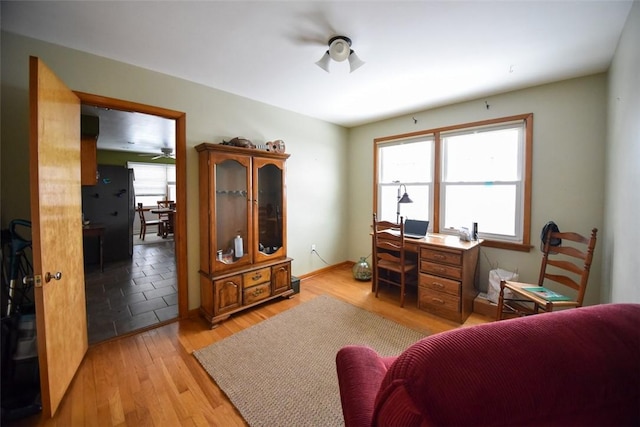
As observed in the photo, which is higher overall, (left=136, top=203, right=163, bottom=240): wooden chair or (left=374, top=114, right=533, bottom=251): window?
(left=374, top=114, right=533, bottom=251): window

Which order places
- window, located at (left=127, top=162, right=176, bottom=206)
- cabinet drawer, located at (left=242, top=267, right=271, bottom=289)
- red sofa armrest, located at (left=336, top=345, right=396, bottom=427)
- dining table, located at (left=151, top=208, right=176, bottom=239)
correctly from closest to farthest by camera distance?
1. red sofa armrest, located at (left=336, top=345, right=396, bottom=427)
2. cabinet drawer, located at (left=242, top=267, right=271, bottom=289)
3. dining table, located at (left=151, top=208, right=176, bottom=239)
4. window, located at (left=127, top=162, right=176, bottom=206)

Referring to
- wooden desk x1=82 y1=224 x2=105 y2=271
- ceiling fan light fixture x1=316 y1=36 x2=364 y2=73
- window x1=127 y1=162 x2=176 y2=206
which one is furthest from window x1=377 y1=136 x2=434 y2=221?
window x1=127 y1=162 x2=176 y2=206

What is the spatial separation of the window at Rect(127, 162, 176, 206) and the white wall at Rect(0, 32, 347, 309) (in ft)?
19.8

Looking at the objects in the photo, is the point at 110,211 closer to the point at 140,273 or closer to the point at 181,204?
the point at 140,273

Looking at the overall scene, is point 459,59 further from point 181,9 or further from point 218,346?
point 218,346

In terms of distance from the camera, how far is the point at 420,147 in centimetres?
355

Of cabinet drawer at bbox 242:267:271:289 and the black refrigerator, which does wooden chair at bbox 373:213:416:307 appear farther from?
the black refrigerator

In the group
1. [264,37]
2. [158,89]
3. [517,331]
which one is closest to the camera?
[517,331]

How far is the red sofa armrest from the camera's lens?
2.79 ft

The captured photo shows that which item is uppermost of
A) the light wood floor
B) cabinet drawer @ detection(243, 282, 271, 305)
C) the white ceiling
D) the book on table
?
the white ceiling

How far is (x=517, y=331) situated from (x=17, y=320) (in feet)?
8.24

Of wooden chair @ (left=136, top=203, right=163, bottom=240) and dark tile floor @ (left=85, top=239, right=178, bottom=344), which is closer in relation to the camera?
dark tile floor @ (left=85, top=239, right=178, bottom=344)

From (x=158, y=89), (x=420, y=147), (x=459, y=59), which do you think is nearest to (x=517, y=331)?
(x=459, y=59)

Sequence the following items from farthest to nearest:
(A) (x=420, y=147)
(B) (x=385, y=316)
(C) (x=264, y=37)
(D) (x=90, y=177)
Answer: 1. (A) (x=420, y=147)
2. (D) (x=90, y=177)
3. (B) (x=385, y=316)
4. (C) (x=264, y=37)
